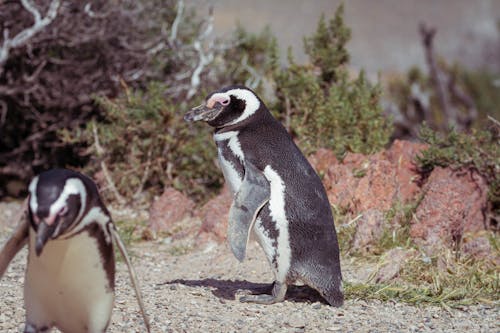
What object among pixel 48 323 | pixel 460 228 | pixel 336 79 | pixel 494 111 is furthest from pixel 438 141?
pixel 494 111

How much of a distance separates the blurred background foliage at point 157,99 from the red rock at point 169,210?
0.40 m

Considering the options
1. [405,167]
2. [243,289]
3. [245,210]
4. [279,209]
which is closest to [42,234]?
[245,210]

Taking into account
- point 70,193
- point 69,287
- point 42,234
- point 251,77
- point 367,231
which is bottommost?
point 367,231

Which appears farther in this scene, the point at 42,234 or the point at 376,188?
the point at 376,188

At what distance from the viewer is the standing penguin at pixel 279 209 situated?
3740 millimetres

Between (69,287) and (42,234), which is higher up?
(42,234)

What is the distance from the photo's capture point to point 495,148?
552 centimetres

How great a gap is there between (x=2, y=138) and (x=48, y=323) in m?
5.10

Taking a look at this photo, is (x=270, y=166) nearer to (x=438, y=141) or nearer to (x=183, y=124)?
(x=438, y=141)

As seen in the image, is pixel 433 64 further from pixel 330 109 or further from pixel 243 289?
pixel 243 289

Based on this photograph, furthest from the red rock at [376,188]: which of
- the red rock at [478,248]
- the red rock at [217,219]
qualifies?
the red rock at [217,219]

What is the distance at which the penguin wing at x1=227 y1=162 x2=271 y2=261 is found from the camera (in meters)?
3.67

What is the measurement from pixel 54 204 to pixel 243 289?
1831 mm

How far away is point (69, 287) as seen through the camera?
105 inches
